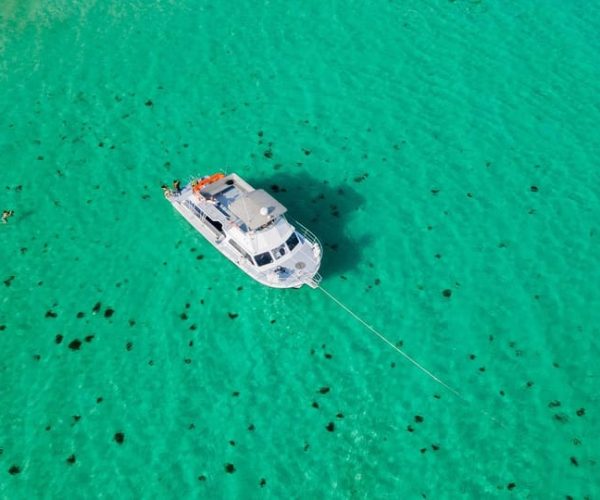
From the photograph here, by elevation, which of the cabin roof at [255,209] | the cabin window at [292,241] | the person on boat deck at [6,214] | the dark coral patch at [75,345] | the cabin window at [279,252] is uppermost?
the cabin roof at [255,209]

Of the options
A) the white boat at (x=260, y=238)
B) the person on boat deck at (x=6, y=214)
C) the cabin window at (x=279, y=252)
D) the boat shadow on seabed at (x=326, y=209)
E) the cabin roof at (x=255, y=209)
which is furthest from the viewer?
the person on boat deck at (x=6, y=214)

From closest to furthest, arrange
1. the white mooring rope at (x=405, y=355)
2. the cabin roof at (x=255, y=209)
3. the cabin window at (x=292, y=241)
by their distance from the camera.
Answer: the white mooring rope at (x=405, y=355) < the cabin roof at (x=255, y=209) < the cabin window at (x=292, y=241)

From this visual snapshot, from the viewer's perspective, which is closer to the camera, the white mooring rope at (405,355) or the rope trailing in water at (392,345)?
the white mooring rope at (405,355)

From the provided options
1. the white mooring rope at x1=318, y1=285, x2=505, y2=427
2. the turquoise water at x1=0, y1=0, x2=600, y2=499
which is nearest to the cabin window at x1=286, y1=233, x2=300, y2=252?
the white mooring rope at x1=318, y1=285, x2=505, y2=427

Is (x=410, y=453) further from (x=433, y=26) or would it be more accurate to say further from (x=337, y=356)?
(x=433, y=26)

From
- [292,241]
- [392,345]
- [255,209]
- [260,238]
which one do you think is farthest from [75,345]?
[392,345]

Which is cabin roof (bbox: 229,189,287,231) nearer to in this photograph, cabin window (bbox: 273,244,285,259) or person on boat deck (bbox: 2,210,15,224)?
cabin window (bbox: 273,244,285,259)

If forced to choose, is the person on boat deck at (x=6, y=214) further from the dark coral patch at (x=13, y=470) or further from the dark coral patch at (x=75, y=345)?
the dark coral patch at (x=13, y=470)

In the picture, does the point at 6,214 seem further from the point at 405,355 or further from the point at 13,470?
Result: the point at 405,355

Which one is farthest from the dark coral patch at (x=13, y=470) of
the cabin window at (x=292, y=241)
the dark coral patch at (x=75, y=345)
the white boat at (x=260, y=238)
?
the cabin window at (x=292, y=241)
